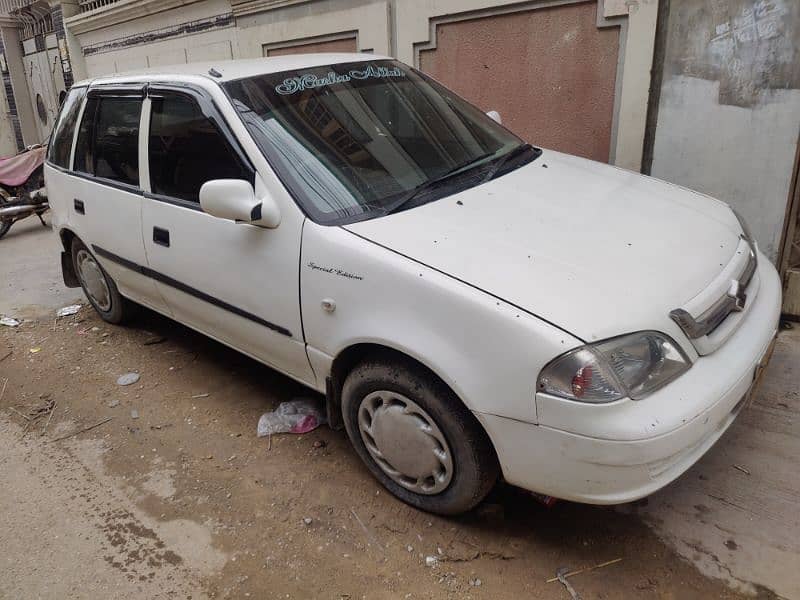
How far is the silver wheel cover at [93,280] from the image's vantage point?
4.66 metres

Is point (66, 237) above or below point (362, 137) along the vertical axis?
below

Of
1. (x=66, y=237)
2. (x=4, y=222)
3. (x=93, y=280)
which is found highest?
(x=66, y=237)

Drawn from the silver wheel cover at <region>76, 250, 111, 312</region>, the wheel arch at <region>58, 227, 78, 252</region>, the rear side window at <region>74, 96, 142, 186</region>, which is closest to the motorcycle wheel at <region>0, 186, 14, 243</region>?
the wheel arch at <region>58, 227, 78, 252</region>

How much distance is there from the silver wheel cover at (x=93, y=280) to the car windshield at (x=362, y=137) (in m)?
2.23

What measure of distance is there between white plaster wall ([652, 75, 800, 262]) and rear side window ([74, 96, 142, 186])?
3.55 m

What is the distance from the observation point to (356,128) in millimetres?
3111

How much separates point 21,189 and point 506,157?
784 centimetres

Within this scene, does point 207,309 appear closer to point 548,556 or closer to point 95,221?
point 95,221

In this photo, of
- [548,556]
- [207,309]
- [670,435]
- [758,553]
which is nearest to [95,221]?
[207,309]

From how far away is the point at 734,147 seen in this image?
4262 millimetres

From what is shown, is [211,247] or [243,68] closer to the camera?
[211,247]

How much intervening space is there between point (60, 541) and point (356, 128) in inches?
90.6

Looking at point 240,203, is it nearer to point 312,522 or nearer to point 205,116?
point 205,116

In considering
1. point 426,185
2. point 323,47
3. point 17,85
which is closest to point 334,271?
point 426,185
